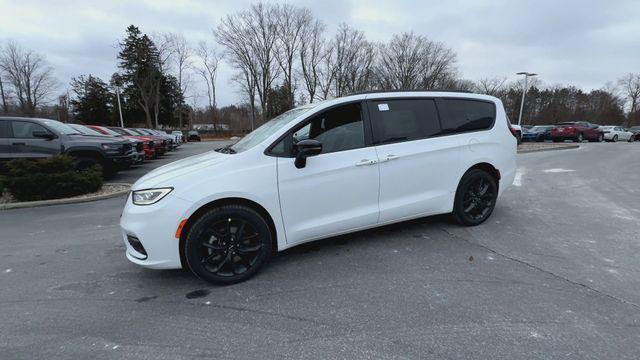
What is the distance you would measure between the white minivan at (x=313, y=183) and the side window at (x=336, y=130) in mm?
12

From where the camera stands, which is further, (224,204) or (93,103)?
(93,103)

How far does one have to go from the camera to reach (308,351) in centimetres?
226

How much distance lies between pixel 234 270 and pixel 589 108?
271 feet

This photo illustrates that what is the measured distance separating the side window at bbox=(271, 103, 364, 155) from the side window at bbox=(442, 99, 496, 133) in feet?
4.40

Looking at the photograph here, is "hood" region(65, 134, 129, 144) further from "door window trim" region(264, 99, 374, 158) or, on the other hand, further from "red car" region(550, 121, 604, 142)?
"red car" region(550, 121, 604, 142)

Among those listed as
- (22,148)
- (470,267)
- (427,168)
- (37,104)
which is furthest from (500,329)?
(37,104)

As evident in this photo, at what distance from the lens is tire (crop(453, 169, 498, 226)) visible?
4441mm

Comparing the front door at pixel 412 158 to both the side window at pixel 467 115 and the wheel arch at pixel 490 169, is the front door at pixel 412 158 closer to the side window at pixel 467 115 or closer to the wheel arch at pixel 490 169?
the side window at pixel 467 115

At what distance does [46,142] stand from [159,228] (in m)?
8.30

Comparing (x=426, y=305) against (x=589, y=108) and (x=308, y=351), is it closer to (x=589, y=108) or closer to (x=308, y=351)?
(x=308, y=351)

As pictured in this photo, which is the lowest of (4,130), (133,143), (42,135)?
(133,143)

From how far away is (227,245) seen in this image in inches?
125

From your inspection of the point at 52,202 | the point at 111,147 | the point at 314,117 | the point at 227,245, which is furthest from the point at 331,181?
the point at 111,147

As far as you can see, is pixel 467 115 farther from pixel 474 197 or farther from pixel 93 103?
pixel 93 103
